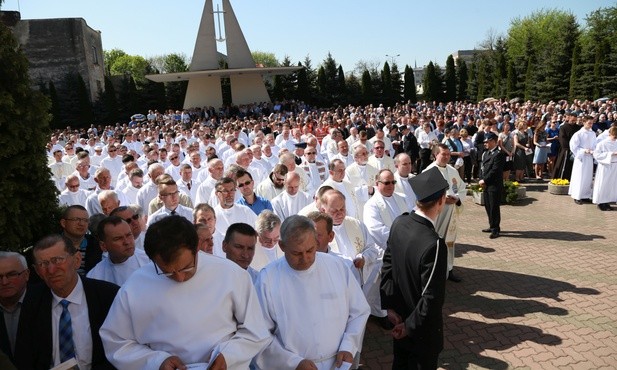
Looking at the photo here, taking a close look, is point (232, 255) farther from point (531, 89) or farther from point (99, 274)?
point (531, 89)

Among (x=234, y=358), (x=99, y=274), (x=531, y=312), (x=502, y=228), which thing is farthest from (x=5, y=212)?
(x=502, y=228)

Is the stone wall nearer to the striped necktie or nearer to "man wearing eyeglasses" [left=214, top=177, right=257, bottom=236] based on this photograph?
"man wearing eyeglasses" [left=214, top=177, right=257, bottom=236]

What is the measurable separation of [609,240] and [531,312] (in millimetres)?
3982

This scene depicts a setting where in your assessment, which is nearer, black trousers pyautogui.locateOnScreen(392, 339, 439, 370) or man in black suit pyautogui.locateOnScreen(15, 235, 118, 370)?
man in black suit pyautogui.locateOnScreen(15, 235, 118, 370)

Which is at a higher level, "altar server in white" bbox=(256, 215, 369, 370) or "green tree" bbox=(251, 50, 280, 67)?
"green tree" bbox=(251, 50, 280, 67)

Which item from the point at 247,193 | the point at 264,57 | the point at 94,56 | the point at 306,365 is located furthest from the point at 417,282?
the point at 264,57

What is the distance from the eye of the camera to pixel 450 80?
4797 cm

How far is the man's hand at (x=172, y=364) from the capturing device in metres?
2.32

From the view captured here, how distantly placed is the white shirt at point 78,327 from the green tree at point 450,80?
48688 millimetres

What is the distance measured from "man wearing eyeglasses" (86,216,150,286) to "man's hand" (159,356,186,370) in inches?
70.7

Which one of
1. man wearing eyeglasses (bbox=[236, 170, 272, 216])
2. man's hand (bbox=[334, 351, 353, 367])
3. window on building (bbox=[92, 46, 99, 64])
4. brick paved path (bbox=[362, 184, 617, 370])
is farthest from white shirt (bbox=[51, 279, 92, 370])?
window on building (bbox=[92, 46, 99, 64])

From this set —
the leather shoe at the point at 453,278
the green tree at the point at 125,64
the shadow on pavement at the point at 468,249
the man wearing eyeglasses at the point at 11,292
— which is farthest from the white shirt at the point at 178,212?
the green tree at the point at 125,64

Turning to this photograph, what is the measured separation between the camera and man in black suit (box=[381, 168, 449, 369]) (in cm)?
339

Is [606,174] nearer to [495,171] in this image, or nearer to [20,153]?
[495,171]
